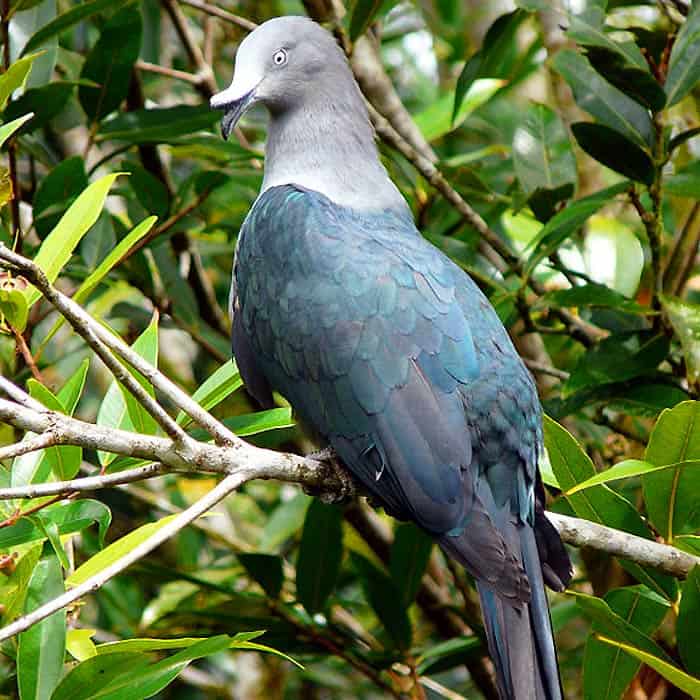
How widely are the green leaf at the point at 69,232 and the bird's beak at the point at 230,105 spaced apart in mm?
569

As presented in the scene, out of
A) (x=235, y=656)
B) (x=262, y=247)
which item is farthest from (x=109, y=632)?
(x=262, y=247)

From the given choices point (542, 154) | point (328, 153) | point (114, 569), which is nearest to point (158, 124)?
point (328, 153)

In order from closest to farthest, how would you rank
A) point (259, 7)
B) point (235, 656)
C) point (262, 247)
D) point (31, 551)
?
point (31, 551) → point (262, 247) → point (235, 656) → point (259, 7)

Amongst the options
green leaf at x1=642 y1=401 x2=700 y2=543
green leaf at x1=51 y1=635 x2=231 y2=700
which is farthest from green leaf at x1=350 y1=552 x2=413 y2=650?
green leaf at x1=51 y1=635 x2=231 y2=700

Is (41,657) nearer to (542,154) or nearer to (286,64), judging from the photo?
(286,64)

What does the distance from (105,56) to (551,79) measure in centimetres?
178

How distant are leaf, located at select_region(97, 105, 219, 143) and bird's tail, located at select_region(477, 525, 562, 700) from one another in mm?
1599

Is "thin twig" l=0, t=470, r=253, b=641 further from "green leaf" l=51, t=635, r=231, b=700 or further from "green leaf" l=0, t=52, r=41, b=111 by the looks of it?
"green leaf" l=0, t=52, r=41, b=111

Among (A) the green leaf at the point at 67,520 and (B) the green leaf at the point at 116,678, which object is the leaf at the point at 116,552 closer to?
(A) the green leaf at the point at 67,520

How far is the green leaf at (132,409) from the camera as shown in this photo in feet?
7.77

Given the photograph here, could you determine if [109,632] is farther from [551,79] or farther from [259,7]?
[259,7]

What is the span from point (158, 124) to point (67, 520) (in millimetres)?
1493

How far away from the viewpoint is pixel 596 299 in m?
3.06

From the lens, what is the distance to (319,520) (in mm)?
3367
